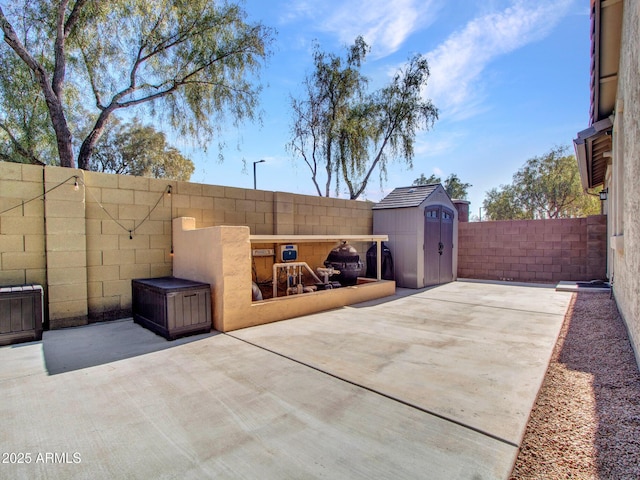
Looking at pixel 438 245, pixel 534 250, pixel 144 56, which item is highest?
pixel 144 56

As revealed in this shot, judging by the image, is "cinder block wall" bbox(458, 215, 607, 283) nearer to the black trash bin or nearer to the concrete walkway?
the black trash bin

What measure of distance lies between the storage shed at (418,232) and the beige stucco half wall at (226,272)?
384cm

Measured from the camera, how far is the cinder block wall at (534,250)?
8843 mm

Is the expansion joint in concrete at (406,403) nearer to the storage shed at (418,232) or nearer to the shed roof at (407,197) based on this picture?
the storage shed at (418,232)

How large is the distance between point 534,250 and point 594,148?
12.0ft

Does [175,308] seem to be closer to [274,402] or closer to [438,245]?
[274,402]

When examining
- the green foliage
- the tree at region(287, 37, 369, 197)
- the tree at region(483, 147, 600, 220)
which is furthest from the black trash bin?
the tree at region(483, 147, 600, 220)

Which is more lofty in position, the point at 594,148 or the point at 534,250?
the point at 594,148

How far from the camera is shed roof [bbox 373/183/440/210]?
8.73 metres

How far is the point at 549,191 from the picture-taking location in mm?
22422

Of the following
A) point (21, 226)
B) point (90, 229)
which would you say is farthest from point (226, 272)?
point (21, 226)

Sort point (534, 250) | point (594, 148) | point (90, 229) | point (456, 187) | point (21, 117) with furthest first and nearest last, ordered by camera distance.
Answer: point (456, 187) < point (21, 117) < point (534, 250) < point (594, 148) < point (90, 229)

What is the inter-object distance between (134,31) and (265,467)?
34.6ft

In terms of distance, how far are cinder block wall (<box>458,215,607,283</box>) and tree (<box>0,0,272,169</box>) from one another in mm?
8144
